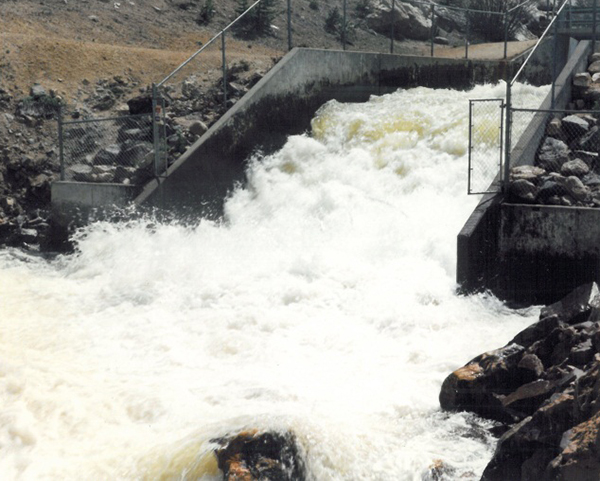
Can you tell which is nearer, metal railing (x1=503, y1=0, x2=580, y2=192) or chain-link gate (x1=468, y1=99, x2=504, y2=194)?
metal railing (x1=503, y1=0, x2=580, y2=192)

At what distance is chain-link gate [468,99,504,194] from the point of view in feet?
43.4

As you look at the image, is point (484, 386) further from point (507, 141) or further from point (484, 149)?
point (484, 149)

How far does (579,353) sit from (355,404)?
2114mm

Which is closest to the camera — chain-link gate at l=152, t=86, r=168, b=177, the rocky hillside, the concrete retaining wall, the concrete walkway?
chain-link gate at l=152, t=86, r=168, b=177

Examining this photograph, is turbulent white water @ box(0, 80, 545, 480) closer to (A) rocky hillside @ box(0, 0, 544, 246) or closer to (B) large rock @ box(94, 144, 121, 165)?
(B) large rock @ box(94, 144, 121, 165)

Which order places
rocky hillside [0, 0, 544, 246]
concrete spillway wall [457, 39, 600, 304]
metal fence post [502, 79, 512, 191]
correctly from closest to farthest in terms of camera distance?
1. concrete spillway wall [457, 39, 600, 304]
2. metal fence post [502, 79, 512, 191]
3. rocky hillside [0, 0, 544, 246]

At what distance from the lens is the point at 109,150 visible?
15.6 metres

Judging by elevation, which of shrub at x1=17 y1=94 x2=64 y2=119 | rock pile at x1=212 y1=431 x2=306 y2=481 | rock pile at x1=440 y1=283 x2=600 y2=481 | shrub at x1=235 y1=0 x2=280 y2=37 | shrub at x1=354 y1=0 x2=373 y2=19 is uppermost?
shrub at x1=354 y1=0 x2=373 y2=19

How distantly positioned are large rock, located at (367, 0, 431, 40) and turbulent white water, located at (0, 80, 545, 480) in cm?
1189

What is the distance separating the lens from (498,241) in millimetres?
11664

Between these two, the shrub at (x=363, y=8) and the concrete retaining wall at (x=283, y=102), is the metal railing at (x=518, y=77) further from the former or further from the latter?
the shrub at (x=363, y=8)

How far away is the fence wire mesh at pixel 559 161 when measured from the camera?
37.9 feet

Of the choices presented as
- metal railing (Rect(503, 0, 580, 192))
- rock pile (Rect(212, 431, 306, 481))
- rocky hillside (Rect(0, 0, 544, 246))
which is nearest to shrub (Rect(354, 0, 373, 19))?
rocky hillside (Rect(0, 0, 544, 246))

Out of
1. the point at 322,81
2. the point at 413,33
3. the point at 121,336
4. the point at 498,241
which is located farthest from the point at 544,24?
the point at 121,336
